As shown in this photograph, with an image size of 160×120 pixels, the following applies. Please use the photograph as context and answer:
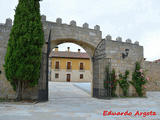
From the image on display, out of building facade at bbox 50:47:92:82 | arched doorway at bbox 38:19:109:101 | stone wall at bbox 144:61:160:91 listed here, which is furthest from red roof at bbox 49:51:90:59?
arched doorway at bbox 38:19:109:101

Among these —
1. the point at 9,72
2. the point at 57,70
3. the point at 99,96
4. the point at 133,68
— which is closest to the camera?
the point at 9,72

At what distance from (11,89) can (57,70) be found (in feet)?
53.4

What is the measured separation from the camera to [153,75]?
10211 mm

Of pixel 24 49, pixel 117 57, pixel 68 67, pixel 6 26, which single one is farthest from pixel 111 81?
pixel 68 67

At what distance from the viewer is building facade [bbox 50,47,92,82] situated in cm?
2117

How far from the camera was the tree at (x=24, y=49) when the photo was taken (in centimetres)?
455

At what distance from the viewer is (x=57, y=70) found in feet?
69.7

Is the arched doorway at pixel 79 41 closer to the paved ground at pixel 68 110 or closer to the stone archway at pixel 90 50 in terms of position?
the stone archway at pixel 90 50

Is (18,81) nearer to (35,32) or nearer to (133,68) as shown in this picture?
(35,32)

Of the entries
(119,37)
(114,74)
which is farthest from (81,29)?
(114,74)

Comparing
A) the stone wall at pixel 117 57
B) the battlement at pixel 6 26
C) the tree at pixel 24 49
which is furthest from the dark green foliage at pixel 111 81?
the battlement at pixel 6 26

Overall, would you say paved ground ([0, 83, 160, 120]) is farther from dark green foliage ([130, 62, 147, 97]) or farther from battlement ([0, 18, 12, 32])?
battlement ([0, 18, 12, 32])

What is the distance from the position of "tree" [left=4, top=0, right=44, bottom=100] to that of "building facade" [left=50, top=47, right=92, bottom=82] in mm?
16174

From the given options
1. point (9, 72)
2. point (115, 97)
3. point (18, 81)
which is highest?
point (9, 72)
